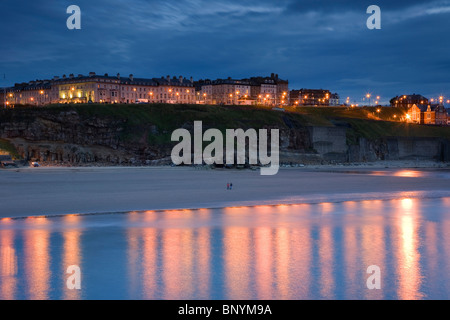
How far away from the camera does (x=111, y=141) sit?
75812mm

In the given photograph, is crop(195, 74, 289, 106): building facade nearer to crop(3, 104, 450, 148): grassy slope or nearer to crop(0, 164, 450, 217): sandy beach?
crop(3, 104, 450, 148): grassy slope

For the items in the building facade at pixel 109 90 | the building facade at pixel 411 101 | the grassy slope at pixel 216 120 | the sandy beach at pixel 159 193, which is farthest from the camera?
the building facade at pixel 411 101

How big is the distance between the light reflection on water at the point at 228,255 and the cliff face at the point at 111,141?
4542 centimetres

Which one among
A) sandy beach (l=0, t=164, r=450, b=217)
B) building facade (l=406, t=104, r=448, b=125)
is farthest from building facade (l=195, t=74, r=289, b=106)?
sandy beach (l=0, t=164, r=450, b=217)

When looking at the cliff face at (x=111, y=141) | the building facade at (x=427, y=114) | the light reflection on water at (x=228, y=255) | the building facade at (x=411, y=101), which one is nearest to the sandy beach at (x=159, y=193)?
the light reflection on water at (x=228, y=255)

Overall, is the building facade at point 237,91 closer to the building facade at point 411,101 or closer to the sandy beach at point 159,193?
the building facade at point 411,101

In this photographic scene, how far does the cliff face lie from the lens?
68.5 m

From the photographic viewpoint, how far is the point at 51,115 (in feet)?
246

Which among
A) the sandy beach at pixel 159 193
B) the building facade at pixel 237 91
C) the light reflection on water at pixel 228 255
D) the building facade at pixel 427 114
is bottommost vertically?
the light reflection on water at pixel 228 255

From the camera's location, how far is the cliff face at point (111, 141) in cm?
6850

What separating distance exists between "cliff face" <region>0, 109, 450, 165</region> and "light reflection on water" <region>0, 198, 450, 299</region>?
45.4 metres

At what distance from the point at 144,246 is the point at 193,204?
1085 cm

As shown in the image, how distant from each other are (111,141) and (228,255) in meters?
62.1
